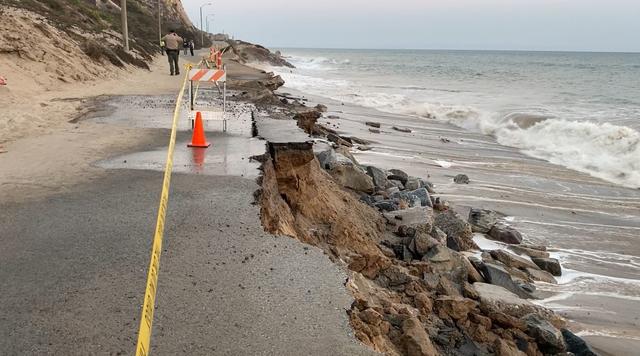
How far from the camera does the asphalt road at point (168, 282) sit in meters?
3.35

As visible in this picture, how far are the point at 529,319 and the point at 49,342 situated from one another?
178 inches

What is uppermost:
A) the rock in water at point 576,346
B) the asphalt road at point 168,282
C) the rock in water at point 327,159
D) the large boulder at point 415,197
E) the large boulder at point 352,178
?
the asphalt road at point 168,282

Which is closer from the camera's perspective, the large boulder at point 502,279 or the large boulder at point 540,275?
the large boulder at point 502,279

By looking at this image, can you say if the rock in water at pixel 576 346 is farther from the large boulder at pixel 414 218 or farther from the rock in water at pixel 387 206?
the rock in water at pixel 387 206

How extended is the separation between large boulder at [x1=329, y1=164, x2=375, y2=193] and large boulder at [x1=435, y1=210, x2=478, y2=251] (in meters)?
1.50

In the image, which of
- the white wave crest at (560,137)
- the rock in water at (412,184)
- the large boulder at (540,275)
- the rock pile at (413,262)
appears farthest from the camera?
the white wave crest at (560,137)

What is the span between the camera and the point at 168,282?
404 cm

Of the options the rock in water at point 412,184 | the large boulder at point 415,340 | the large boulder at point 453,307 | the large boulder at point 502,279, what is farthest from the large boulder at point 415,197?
the large boulder at point 415,340

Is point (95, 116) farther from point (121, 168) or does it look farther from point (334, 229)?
point (334, 229)

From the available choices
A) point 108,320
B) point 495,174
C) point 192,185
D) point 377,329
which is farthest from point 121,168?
point 495,174

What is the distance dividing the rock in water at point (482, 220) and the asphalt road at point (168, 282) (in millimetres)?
5086

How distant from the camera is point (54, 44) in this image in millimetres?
18406

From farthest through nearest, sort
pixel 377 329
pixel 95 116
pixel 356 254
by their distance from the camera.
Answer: pixel 95 116 → pixel 356 254 → pixel 377 329

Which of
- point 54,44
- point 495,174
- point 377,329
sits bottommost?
point 495,174
